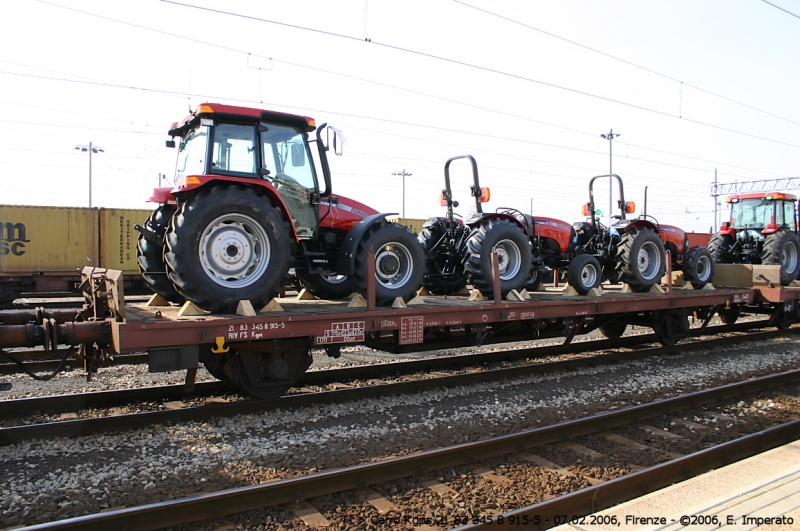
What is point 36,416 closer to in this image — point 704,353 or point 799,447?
point 799,447

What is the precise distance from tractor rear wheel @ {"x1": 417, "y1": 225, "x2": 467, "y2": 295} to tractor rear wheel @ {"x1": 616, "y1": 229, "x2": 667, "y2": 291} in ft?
10.4

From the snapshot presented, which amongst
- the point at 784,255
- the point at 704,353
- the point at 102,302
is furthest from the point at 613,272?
the point at 102,302

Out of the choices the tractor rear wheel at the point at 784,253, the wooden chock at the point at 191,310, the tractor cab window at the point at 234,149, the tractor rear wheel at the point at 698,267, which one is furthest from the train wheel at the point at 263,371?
the tractor rear wheel at the point at 784,253

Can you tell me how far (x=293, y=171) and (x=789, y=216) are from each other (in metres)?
14.7

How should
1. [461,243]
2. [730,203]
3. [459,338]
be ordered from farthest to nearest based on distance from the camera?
[730,203], [461,243], [459,338]

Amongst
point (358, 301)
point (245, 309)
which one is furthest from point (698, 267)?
point (245, 309)

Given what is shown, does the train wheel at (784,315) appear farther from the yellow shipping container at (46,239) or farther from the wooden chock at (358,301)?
the yellow shipping container at (46,239)

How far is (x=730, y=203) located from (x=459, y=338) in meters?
12.1

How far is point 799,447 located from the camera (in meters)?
5.15

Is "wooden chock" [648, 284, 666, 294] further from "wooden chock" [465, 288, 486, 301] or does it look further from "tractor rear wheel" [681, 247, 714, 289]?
"wooden chock" [465, 288, 486, 301]

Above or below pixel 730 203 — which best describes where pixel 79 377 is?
below

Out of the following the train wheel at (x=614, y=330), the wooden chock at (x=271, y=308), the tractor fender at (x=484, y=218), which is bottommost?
the train wheel at (x=614, y=330)

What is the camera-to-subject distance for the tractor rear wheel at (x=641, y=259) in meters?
10.5

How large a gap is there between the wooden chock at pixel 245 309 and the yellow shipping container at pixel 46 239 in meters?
15.2
